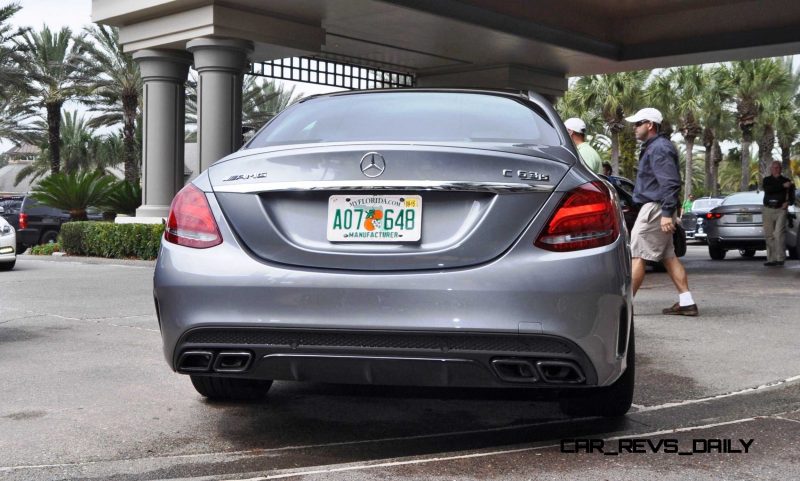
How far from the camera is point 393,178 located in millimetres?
3629

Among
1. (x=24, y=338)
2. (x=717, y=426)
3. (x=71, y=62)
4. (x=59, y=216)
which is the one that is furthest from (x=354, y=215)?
(x=71, y=62)

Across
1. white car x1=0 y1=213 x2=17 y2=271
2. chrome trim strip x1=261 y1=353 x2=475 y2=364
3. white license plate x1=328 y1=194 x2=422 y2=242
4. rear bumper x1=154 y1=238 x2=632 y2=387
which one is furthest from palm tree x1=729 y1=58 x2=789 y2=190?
chrome trim strip x1=261 y1=353 x2=475 y2=364

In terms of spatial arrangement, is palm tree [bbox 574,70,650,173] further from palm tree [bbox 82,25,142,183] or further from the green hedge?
the green hedge

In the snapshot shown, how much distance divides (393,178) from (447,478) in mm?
1125

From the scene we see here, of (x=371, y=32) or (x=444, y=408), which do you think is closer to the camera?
(x=444, y=408)

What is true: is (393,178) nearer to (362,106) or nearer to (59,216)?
(362,106)

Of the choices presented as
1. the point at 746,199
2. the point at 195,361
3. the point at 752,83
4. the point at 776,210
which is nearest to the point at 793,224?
the point at 746,199

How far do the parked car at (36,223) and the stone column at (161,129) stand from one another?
7910 millimetres

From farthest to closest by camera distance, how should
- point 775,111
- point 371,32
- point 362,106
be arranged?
1. point 775,111
2. point 371,32
3. point 362,106

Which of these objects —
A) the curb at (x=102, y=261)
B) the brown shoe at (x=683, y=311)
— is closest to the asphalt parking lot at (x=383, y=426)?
the brown shoe at (x=683, y=311)

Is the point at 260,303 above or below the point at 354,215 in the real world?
below

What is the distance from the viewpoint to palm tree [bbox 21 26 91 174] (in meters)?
39.6

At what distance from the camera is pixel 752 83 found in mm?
49688

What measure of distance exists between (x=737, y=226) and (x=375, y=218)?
1710 cm
